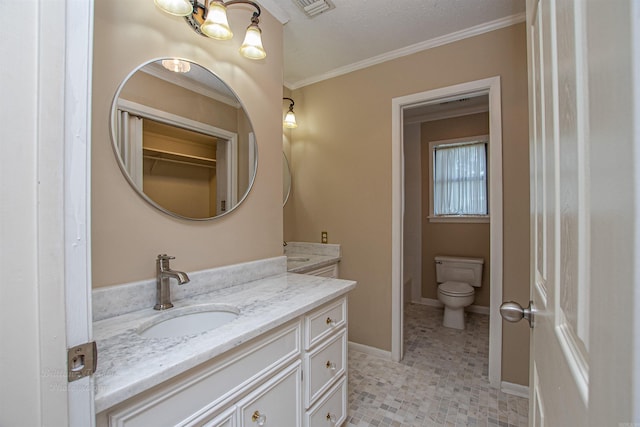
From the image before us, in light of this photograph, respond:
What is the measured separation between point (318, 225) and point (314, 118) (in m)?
1.11

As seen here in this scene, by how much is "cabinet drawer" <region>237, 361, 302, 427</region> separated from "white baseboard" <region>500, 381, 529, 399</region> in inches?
64.6

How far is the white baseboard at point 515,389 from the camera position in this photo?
1875mm

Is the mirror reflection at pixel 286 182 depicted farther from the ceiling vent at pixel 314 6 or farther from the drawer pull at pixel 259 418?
the drawer pull at pixel 259 418

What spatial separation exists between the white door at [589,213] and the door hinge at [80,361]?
0.70m

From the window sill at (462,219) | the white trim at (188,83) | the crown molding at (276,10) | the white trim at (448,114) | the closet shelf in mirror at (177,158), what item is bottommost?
the window sill at (462,219)

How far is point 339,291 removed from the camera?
4.58 feet

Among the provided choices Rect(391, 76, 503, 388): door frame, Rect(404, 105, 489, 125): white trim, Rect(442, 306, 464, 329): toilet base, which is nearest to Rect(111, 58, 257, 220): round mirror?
Rect(391, 76, 503, 388): door frame

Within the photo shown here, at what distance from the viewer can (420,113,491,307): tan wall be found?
134 inches

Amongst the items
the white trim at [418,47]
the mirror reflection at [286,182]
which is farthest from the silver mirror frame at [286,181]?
the white trim at [418,47]

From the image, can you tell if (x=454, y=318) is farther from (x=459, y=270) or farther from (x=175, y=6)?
(x=175, y=6)

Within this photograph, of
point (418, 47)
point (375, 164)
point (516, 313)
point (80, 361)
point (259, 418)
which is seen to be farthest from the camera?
point (375, 164)

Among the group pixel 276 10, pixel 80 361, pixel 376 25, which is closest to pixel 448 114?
pixel 376 25

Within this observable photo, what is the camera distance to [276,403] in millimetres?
1062

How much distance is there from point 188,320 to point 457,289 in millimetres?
2861
